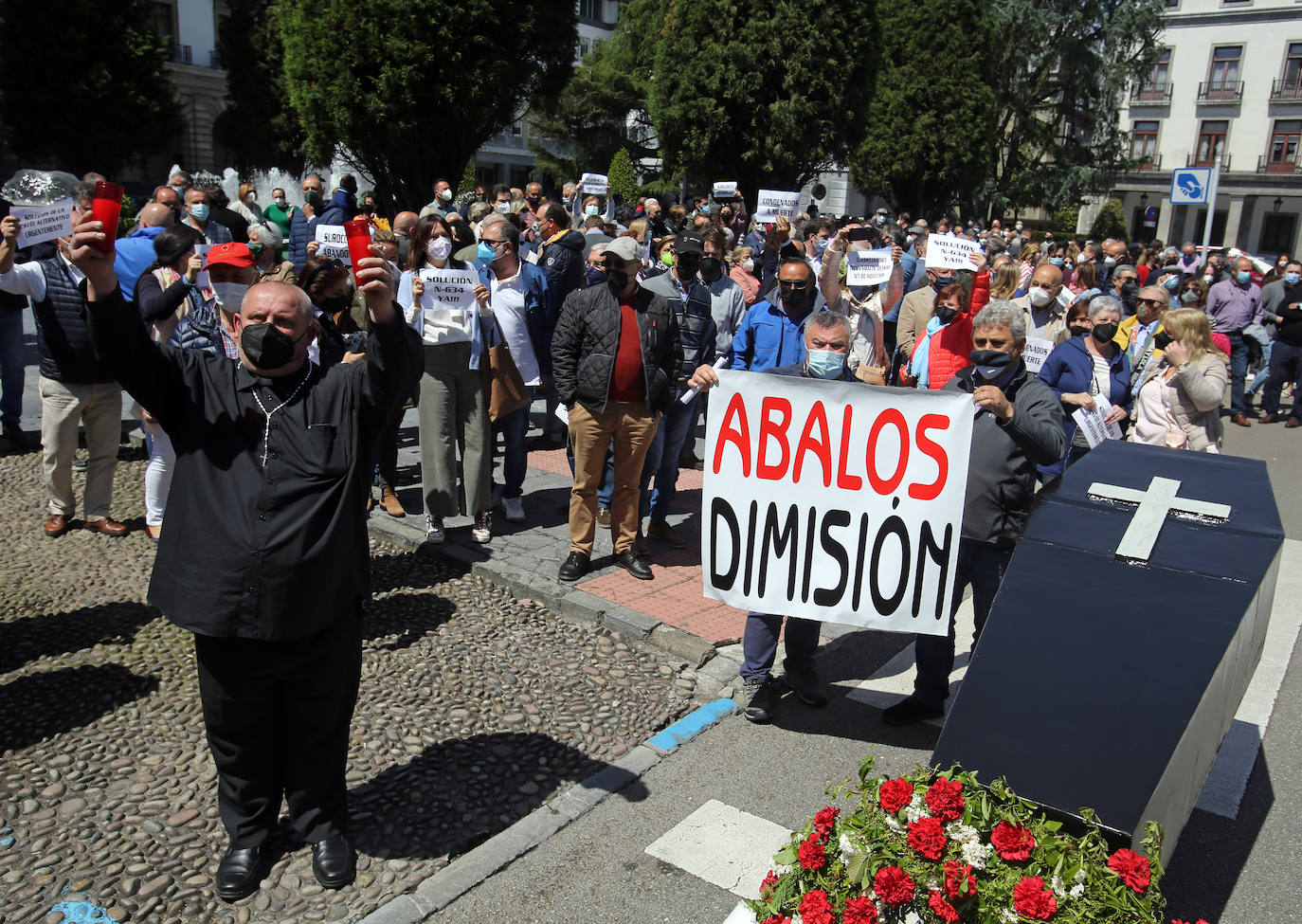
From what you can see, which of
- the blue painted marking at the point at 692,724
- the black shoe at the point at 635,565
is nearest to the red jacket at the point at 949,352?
the black shoe at the point at 635,565

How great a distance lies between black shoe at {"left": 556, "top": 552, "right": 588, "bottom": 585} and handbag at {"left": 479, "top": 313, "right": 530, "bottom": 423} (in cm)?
126

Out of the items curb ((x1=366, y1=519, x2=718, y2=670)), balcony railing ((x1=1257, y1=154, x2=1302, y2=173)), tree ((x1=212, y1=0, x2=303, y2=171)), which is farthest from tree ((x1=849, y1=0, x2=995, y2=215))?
curb ((x1=366, y1=519, x2=718, y2=670))

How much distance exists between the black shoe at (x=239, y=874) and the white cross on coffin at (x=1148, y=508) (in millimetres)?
3228

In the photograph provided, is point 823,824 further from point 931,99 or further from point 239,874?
point 931,99

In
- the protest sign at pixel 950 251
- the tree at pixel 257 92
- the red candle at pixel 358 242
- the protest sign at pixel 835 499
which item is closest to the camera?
the red candle at pixel 358 242

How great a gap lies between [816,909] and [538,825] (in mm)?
1658

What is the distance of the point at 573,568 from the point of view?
20.6ft

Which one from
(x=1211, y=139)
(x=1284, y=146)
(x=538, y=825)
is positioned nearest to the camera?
(x=538, y=825)

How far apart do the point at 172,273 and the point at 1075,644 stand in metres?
5.65

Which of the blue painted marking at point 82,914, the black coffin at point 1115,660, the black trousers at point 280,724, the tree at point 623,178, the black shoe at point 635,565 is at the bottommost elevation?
the blue painted marking at point 82,914

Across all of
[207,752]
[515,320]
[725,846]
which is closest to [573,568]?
[515,320]

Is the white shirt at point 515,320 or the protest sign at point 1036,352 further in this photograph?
the protest sign at point 1036,352

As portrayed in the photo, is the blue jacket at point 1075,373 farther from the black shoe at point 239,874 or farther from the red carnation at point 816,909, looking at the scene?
the black shoe at point 239,874

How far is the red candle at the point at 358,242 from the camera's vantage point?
3037 mm
